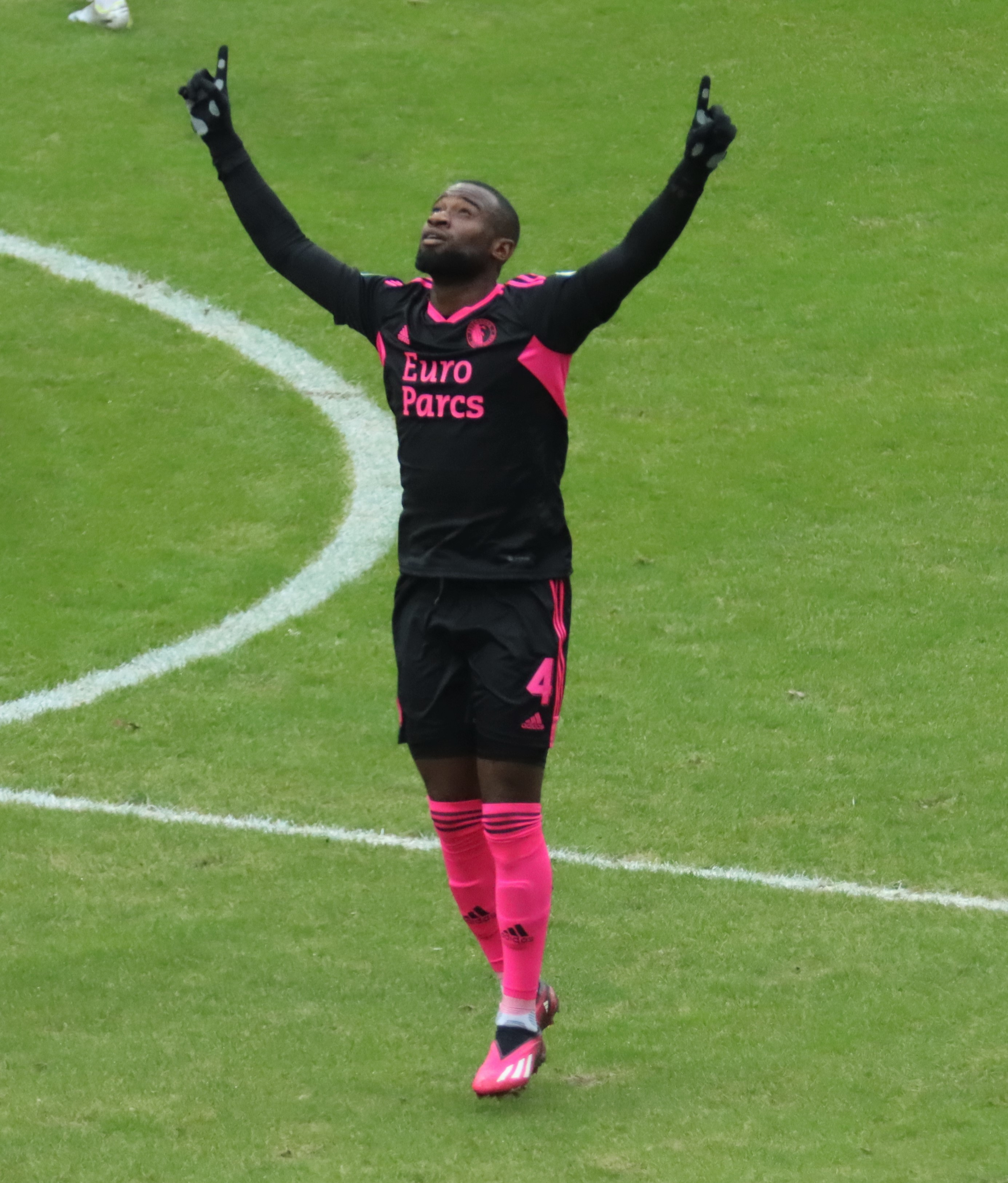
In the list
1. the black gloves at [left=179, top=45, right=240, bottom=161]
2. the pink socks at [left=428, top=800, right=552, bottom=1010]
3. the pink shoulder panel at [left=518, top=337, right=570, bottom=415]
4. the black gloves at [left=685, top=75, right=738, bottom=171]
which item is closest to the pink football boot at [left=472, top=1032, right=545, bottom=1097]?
the pink socks at [left=428, top=800, right=552, bottom=1010]

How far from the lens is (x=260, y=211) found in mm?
5953

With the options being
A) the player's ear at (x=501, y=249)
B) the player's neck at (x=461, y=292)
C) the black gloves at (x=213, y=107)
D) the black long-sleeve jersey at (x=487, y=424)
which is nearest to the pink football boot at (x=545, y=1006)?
the black long-sleeve jersey at (x=487, y=424)

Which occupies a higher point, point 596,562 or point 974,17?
point 974,17

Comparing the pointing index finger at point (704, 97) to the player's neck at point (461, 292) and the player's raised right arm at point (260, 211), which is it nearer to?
the player's neck at point (461, 292)

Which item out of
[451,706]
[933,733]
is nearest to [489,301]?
[451,706]

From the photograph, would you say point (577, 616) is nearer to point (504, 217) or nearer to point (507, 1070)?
point (504, 217)

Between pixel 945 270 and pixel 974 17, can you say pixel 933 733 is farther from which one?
pixel 974 17

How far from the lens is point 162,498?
1191cm

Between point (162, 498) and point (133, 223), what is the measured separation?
430 centimetres

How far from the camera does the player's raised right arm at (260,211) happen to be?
19.2 feet

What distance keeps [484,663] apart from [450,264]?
1.11 meters

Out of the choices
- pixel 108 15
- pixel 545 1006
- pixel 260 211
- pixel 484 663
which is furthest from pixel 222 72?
pixel 108 15

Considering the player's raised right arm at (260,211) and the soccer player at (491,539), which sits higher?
→ the player's raised right arm at (260,211)

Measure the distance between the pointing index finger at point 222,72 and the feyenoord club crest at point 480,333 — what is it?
1103mm
